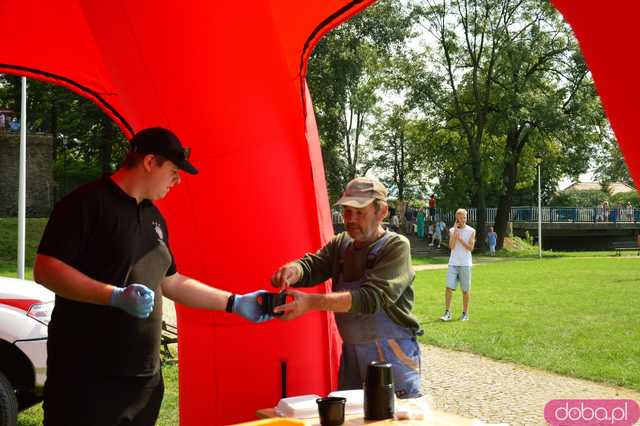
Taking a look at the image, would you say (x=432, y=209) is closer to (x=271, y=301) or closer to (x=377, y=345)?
(x=377, y=345)

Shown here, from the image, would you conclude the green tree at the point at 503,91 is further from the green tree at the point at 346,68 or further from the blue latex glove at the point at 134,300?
the blue latex glove at the point at 134,300

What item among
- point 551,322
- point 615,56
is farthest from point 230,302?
point 551,322

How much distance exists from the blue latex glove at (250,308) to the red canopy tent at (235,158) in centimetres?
92

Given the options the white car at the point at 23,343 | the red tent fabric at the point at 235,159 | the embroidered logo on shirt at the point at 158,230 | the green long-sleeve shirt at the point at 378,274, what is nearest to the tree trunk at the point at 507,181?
the white car at the point at 23,343

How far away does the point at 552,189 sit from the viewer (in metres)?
63.3

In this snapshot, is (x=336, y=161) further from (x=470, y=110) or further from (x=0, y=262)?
(x=0, y=262)

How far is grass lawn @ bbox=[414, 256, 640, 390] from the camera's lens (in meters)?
8.67

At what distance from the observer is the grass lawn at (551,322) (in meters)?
8.67

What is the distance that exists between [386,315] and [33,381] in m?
3.12

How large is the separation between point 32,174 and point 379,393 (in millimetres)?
30615

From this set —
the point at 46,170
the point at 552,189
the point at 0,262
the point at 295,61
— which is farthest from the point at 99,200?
the point at 552,189

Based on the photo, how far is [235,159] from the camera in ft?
14.1

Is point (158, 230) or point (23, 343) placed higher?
point (158, 230)

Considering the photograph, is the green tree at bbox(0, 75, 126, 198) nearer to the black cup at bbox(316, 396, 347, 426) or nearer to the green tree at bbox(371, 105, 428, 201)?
the green tree at bbox(371, 105, 428, 201)
